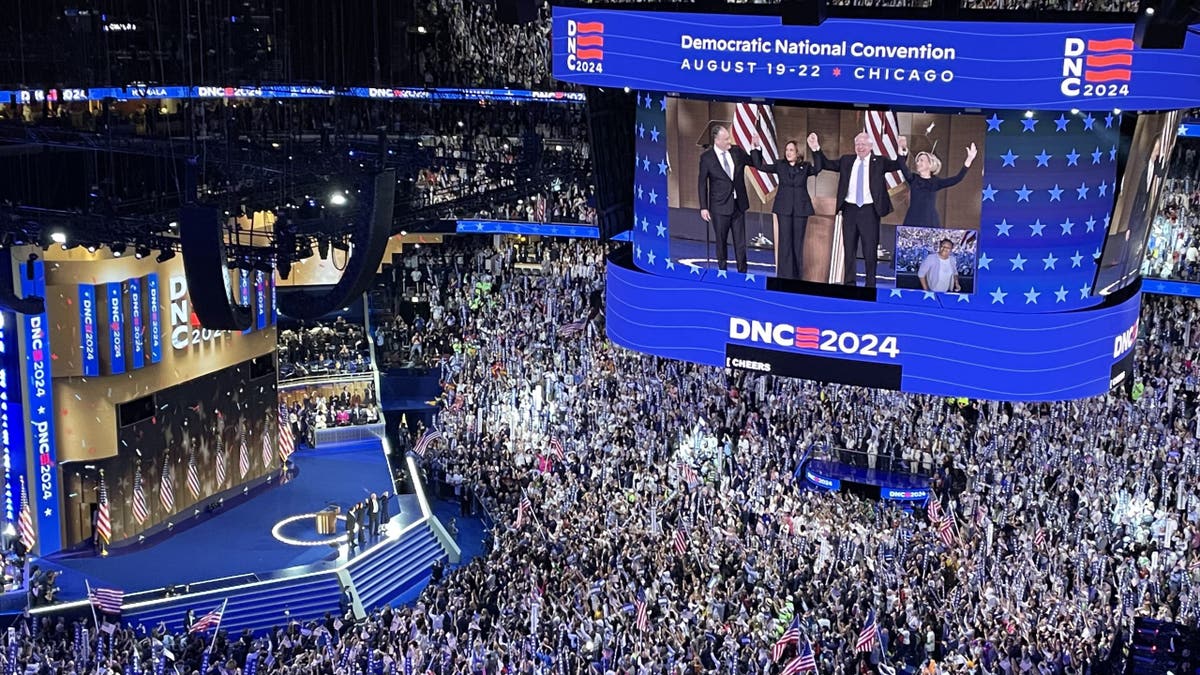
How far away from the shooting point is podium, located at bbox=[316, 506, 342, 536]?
90.9ft

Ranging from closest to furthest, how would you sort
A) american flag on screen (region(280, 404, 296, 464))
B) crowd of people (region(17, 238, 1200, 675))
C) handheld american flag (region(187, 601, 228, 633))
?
crowd of people (region(17, 238, 1200, 675)) < handheld american flag (region(187, 601, 228, 633)) < american flag on screen (region(280, 404, 296, 464))

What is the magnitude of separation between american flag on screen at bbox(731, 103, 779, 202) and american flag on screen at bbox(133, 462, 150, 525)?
14982 mm

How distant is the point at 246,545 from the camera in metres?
27.3

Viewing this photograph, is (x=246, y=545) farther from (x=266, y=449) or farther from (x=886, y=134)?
(x=886, y=134)

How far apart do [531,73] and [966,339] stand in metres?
24.9

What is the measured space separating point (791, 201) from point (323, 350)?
21.0m

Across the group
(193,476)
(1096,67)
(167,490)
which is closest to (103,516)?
(167,490)

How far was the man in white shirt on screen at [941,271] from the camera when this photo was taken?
56.9 ft

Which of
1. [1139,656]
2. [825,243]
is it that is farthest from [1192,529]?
[825,243]

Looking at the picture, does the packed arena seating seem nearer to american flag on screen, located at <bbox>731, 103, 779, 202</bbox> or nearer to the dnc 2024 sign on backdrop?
the dnc 2024 sign on backdrop

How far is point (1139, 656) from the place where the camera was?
18.2 metres

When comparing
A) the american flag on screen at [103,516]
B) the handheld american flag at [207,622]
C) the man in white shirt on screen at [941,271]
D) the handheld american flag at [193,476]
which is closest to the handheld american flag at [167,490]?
the handheld american flag at [193,476]

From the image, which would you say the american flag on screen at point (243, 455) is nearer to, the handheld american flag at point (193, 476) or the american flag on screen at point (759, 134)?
the handheld american flag at point (193, 476)

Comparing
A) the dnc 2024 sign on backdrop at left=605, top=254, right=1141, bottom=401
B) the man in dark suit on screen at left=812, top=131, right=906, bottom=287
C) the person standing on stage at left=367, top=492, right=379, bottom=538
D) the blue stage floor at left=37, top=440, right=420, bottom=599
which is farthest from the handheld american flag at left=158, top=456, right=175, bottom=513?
the man in dark suit on screen at left=812, top=131, right=906, bottom=287
